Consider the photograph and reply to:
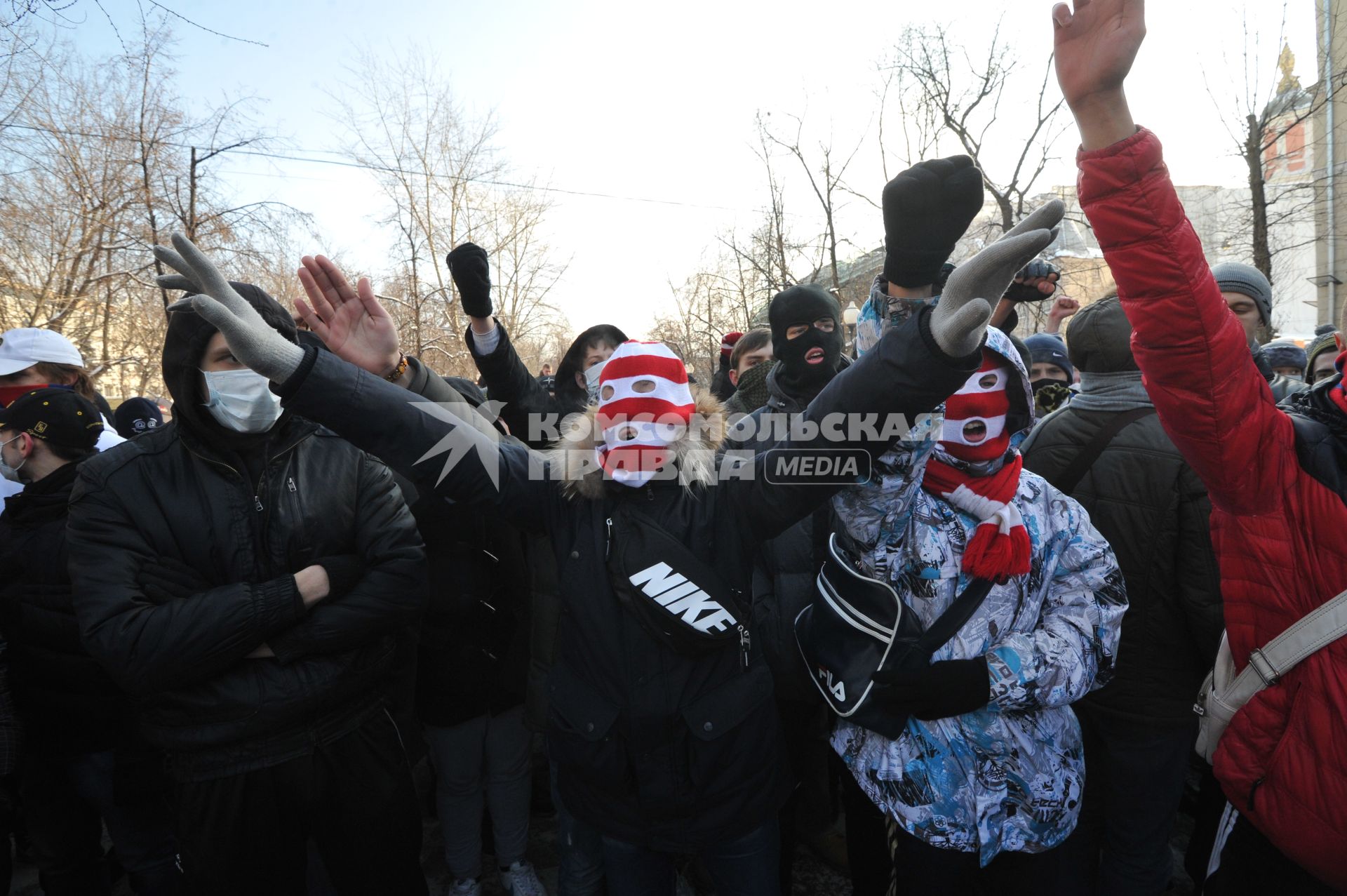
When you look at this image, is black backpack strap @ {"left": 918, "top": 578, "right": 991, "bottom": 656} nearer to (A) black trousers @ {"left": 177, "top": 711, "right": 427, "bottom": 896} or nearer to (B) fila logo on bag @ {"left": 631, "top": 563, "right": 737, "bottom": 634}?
(B) fila logo on bag @ {"left": 631, "top": 563, "right": 737, "bottom": 634}

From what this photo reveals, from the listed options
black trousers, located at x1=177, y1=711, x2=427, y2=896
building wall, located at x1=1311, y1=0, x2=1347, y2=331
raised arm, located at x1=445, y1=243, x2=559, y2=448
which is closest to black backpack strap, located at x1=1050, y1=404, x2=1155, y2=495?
raised arm, located at x1=445, y1=243, x2=559, y2=448

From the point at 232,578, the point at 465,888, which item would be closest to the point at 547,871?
the point at 465,888

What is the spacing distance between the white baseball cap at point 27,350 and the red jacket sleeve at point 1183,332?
463 cm

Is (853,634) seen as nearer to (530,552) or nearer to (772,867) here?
(772,867)

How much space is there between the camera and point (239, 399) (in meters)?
2.18

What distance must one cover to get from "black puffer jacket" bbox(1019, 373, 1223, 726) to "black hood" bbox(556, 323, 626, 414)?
2533mm

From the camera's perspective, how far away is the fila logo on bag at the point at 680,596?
186cm

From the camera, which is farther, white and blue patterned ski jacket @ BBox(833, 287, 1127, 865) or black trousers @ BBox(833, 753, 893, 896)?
black trousers @ BBox(833, 753, 893, 896)

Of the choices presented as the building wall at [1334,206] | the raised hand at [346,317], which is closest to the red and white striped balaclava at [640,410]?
the raised hand at [346,317]

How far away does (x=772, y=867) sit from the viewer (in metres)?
2.07

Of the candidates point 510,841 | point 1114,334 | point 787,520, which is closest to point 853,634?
point 787,520

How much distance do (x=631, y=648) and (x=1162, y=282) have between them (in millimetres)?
1542

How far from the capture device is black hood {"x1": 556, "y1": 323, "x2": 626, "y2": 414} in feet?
12.9

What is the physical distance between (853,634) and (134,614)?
2.05 metres
